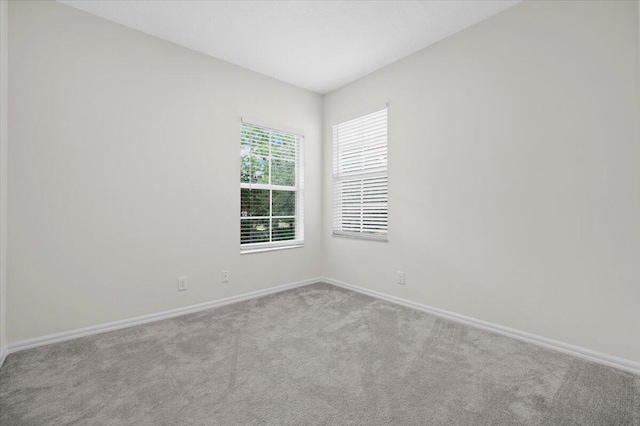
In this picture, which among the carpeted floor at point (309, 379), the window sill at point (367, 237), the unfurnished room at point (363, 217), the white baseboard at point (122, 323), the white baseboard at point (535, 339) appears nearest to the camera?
the carpeted floor at point (309, 379)

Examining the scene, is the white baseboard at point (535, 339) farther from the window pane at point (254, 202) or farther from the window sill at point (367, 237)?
the window pane at point (254, 202)

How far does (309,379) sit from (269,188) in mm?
2427

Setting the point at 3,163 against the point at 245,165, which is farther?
the point at 245,165

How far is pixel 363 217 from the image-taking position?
3.79 m

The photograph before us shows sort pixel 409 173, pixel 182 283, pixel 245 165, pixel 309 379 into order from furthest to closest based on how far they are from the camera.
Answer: pixel 245 165
pixel 409 173
pixel 182 283
pixel 309 379

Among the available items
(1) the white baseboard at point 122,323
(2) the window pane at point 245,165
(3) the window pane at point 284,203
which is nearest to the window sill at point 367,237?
(3) the window pane at point 284,203

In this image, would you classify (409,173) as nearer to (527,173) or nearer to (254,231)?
(527,173)

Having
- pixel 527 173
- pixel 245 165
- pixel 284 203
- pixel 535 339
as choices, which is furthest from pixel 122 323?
pixel 527 173

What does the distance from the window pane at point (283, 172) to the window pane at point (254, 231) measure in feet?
1.78

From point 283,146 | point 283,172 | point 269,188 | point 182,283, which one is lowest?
point 182,283

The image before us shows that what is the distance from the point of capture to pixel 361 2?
242cm

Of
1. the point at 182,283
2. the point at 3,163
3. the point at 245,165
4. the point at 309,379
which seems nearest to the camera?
the point at 309,379

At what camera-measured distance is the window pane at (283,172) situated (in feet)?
12.6

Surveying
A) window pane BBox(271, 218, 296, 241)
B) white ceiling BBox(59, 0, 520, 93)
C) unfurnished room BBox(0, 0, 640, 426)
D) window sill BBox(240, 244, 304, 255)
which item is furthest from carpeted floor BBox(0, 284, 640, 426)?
white ceiling BBox(59, 0, 520, 93)
